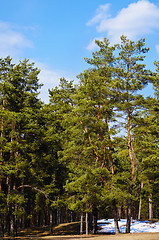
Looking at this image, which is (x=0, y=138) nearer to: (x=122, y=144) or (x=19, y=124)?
(x=19, y=124)

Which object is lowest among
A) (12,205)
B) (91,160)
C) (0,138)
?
(12,205)

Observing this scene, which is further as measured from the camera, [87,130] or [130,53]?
[130,53]

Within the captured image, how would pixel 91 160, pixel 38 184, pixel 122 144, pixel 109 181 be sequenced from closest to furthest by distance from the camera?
1. pixel 109 181
2. pixel 122 144
3. pixel 91 160
4. pixel 38 184

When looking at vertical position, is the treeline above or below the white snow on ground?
above

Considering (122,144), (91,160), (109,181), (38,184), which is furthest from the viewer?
(38,184)

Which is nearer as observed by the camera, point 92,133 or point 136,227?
point 92,133

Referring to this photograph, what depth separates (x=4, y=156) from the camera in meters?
28.2

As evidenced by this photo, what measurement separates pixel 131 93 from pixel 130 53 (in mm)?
4443

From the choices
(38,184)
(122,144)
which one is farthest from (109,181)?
(38,184)

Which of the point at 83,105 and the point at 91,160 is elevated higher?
the point at 83,105

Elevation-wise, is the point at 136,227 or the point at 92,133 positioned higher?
the point at 92,133

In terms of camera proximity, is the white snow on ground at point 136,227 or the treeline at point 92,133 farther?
the white snow on ground at point 136,227

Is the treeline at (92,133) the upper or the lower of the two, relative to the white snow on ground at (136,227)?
upper

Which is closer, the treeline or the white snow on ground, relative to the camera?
the treeline
